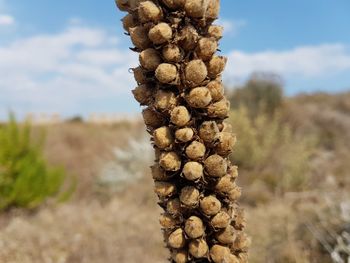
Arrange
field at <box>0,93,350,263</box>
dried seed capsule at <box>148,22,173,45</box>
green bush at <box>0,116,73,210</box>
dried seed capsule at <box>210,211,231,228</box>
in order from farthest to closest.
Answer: green bush at <box>0,116,73,210</box>, field at <box>0,93,350,263</box>, dried seed capsule at <box>210,211,231,228</box>, dried seed capsule at <box>148,22,173,45</box>

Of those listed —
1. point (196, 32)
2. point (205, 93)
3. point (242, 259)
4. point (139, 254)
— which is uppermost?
point (196, 32)

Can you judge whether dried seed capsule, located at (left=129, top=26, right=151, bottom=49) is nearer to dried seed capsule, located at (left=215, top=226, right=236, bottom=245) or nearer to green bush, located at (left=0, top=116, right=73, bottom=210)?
dried seed capsule, located at (left=215, top=226, right=236, bottom=245)

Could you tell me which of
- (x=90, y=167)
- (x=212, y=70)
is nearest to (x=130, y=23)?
(x=212, y=70)

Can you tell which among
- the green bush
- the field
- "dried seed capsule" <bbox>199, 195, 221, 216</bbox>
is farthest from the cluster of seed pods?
the green bush

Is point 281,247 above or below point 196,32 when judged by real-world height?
→ below

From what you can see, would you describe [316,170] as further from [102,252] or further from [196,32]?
[196,32]

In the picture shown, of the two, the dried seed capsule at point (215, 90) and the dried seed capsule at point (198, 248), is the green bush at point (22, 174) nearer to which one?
the dried seed capsule at point (198, 248)

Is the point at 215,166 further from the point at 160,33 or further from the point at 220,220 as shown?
the point at 160,33
